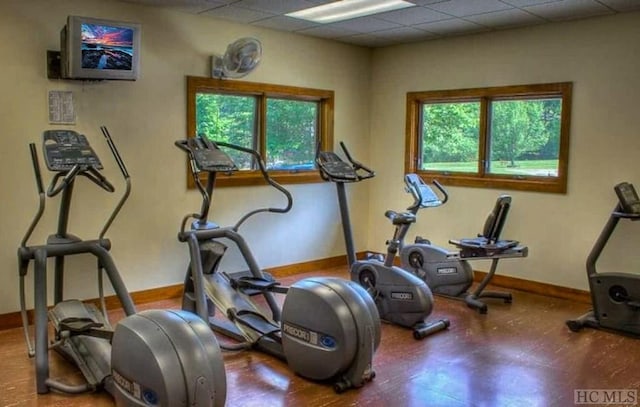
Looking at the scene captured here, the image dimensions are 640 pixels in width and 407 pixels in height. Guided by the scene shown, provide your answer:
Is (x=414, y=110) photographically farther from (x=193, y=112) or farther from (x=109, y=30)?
(x=109, y=30)

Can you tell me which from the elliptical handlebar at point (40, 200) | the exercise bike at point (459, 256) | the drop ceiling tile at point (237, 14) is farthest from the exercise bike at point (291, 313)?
the exercise bike at point (459, 256)

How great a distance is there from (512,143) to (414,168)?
3.84 feet

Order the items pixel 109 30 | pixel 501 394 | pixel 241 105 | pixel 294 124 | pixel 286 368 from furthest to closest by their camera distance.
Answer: pixel 294 124 → pixel 241 105 → pixel 109 30 → pixel 286 368 → pixel 501 394

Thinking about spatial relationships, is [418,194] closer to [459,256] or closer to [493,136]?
[459,256]

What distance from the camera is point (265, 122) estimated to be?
229 inches

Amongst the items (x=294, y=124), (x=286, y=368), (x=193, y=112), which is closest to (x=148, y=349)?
(x=286, y=368)

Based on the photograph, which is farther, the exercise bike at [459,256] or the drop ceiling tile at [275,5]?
the exercise bike at [459,256]

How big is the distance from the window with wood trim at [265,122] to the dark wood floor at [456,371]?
6.28 feet

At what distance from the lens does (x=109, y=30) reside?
14.1 ft

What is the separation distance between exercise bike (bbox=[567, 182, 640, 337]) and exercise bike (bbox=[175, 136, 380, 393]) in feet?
6.86

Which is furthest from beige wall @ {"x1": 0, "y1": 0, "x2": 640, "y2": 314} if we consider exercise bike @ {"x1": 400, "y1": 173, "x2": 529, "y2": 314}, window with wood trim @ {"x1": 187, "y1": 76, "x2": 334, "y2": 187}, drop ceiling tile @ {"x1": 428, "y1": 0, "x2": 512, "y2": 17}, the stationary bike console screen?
drop ceiling tile @ {"x1": 428, "y1": 0, "x2": 512, "y2": 17}

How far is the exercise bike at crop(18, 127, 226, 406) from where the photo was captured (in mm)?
2549

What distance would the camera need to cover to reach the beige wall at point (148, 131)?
14.1 feet

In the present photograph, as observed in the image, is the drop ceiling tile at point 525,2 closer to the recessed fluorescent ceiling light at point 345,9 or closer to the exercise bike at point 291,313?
the recessed fluorescent ceiling light at point 345,9
